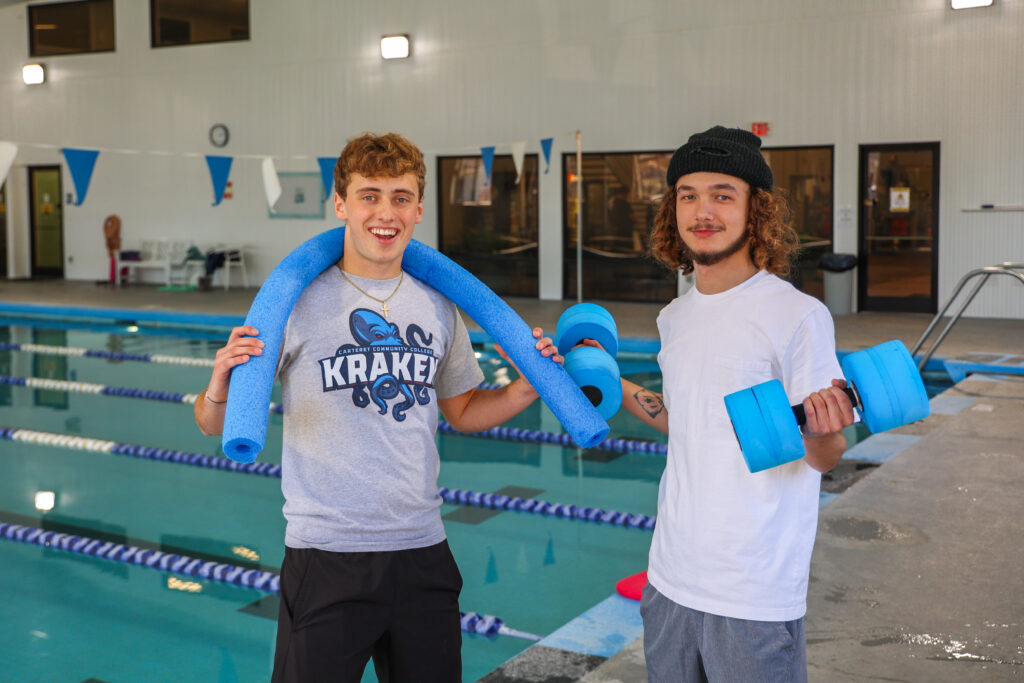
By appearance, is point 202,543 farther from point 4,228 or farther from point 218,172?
point 4,228

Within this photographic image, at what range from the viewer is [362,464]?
195 cm

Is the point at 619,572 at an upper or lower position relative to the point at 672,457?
lower

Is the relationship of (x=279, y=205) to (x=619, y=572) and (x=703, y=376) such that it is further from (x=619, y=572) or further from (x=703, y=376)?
(x=703, y=376)

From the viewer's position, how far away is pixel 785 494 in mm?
1780

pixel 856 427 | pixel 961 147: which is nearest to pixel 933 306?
pixel 961 147

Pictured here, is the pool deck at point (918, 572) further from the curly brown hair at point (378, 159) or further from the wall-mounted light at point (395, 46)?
the wall-mounted light at point (395, 46)

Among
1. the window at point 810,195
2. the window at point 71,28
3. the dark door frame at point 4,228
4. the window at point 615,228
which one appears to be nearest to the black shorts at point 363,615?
the window at point 810,195

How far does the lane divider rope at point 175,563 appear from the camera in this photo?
373 centimetres

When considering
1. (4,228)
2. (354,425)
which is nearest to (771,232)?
(354,425)

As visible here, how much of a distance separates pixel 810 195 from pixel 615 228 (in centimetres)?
264

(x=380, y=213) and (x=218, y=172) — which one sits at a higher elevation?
(x=218, y=172)

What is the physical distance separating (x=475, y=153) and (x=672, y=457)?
42.0 feet

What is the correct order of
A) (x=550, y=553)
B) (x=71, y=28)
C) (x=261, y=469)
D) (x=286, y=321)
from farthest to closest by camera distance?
(x=71, y=28) < (x=261, y=469) < (x=550, y=553) < (x=286, y=321)

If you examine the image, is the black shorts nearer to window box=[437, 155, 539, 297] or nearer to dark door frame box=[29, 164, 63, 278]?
window box=[437, 155, 539, 297]
